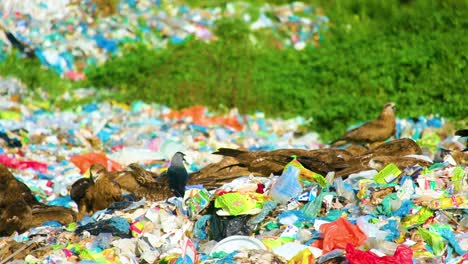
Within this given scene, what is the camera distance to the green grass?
10.4 meters

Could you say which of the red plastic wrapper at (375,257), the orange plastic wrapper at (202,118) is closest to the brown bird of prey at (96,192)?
the red plastic wrapper at (375,257)

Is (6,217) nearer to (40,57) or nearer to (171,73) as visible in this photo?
(171,73)

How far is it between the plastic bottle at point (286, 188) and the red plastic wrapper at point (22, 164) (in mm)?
3672

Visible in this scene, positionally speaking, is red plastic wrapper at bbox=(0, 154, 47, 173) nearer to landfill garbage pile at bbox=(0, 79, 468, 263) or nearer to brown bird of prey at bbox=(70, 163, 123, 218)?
landfill garbage pile at bbox=(0, 79, 468, 263)

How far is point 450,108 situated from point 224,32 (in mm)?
3991

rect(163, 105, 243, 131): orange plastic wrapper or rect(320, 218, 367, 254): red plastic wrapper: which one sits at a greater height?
rect(320, 218, 367, 254): red plastic wrapper

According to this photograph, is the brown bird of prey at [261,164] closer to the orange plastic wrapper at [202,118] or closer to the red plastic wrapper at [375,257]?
the red plastic wrapper at [375,257]

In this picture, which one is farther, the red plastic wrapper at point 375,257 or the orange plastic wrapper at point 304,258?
the orange plastic wrapper at point 304,258

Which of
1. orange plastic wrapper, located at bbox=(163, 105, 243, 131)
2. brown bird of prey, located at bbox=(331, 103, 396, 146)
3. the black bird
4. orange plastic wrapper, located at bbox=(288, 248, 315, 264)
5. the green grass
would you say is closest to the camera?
orange plastic wrapper, located at bbox=(288, 248, 315, 264)

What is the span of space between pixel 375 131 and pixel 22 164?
3851 mm

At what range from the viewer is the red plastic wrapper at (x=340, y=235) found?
4.94 m

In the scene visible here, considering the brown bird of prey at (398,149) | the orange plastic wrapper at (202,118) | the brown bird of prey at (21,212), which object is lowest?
the orange plastic wrapper at (202,118)

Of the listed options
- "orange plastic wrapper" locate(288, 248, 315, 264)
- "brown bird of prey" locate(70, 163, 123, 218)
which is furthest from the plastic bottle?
"brown bird of prey" locate(70, 163, 123, 218)

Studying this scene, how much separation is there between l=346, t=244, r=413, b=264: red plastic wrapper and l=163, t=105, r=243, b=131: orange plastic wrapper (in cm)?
624
